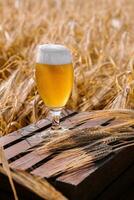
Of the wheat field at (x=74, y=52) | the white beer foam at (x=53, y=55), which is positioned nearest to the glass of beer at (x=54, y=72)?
the white beer foam at (x=53, y=55)

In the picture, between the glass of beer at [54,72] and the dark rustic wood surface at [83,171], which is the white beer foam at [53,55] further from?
the dark rustic wood surface at [83,171]

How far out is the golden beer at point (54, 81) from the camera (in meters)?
1.50

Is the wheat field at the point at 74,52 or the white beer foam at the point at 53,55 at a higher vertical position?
the white beer foam at the point at 53,55

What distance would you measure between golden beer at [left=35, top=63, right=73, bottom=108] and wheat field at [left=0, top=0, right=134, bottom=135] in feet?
0.88

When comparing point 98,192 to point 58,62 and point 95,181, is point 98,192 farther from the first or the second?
point 58,62

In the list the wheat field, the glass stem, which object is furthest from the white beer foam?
the wheat field

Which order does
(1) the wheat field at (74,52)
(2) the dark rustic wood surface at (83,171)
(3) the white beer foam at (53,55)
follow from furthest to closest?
(1) the wheat field at (74,52), (3) the white beer foam at (53,55), (2) the dark rustic wood surface at (83,171)

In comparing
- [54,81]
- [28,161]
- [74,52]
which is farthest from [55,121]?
[74,52]

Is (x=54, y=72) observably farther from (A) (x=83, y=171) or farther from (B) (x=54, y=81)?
(A) (x=83, y=171)

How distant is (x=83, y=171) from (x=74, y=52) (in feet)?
3.67

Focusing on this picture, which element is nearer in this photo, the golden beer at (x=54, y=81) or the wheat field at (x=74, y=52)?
the golden beer at (x=54, y=81)

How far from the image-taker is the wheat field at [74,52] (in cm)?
188


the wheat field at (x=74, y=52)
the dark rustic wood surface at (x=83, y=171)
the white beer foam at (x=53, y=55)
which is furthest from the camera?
the wheat field at (x=74, y=52)

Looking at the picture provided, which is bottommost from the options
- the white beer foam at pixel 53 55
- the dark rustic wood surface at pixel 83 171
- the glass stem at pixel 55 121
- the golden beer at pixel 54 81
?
the dark rustic wood surface at pixel 83 171
